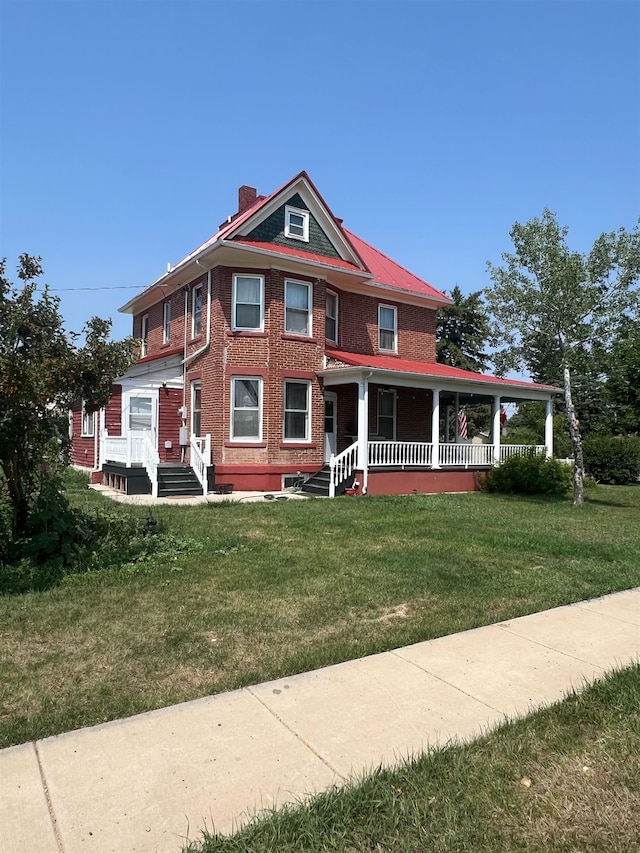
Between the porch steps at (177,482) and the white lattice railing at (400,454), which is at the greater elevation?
the white lattice railing at (400,454)

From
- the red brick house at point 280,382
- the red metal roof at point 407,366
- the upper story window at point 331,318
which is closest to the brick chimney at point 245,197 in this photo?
the red brick house at point 280,382

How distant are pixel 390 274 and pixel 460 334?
2014 centimetres

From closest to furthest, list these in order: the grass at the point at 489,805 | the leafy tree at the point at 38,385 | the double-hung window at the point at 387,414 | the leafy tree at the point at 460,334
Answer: the grass at the point at 489,805 < the leafy tree at the point at 38,385 < the double-hung window at the point at 387,414 < the leafy tree at the point at 460,334

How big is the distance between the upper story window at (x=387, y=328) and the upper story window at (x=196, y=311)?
627 cm

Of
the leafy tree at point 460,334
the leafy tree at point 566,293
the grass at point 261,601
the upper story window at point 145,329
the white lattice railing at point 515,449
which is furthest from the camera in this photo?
the leafy tree at point 460,334

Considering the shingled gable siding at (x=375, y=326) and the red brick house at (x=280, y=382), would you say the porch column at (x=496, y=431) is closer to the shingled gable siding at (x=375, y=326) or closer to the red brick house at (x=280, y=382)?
the red brick house at (x=280, y=382)

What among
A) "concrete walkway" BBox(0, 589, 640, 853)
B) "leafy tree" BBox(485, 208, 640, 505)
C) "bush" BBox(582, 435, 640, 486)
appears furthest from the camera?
"bush" BBox(582, 435, 640, 486)

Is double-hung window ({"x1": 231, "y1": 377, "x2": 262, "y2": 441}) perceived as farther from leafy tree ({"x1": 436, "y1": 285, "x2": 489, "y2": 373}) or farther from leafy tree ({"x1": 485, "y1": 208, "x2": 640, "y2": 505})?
leafy tree ({"x1": 436, "y1": 285, "x2": 489, "y2": 373})

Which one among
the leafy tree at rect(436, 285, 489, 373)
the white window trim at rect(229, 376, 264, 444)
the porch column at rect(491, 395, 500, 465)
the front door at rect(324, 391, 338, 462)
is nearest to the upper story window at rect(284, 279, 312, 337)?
the white window trim at rect(229, 376, 264, 444)

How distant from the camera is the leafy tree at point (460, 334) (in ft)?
129

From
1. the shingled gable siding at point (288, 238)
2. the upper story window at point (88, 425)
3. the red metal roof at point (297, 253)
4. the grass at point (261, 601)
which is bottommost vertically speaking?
the grass at point (261, 601)

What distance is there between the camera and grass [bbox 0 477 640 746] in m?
3.95

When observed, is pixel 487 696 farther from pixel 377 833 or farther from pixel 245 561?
pixel 245 561

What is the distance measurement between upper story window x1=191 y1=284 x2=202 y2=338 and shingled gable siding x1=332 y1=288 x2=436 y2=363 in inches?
177
